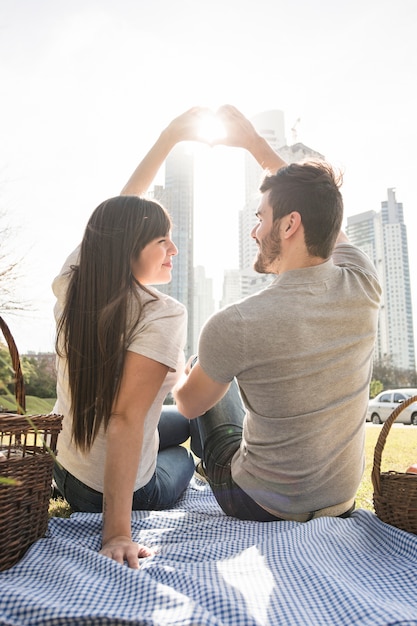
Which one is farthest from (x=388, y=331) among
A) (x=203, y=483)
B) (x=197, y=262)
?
(x=203, y=483)

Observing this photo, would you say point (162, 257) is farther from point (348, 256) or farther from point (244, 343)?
point (348, 256)

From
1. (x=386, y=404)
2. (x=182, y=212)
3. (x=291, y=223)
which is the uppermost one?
(x=182, y=212)

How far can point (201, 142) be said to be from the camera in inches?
82.6

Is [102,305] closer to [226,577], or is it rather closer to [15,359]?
[15,359]

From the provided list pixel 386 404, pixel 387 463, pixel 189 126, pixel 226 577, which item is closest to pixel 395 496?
pixel 226 577

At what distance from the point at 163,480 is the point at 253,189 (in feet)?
88.3

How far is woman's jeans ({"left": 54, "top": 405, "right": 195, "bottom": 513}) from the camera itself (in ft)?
5.21

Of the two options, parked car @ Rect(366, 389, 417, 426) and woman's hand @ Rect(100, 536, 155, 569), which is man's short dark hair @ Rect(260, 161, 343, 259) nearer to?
woman's hand @ Rect(100, 536, 155, 569)

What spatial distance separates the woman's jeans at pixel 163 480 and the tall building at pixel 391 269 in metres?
34.6

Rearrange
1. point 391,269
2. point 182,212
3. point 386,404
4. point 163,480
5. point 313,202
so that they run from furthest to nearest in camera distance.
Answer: point 391,269, point 182,212, point 386,404, point 163,480, point 313,202

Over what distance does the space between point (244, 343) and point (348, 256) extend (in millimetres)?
549

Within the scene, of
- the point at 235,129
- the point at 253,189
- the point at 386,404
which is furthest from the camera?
the point at 253,189

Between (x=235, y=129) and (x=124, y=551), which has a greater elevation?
(x=235, y=129)

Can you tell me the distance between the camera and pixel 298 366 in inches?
51.6
